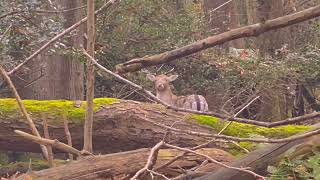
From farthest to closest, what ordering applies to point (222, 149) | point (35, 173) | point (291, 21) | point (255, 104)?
point (255, 104)
point (222, 149)
point (35, 173)
point (291, 21)

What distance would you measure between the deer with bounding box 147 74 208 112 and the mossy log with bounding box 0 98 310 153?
2.44 metres

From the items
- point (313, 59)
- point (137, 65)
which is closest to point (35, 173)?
point (137, 65)

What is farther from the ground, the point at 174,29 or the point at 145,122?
the point at 174,29

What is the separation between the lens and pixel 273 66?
12258 millimetres

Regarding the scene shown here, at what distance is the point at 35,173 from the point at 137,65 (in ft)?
9.11

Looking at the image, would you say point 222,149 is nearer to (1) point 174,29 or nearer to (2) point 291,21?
(2) point 291,21

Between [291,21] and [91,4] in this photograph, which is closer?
[291,21]

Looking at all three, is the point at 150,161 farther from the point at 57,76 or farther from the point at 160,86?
the point at 57,76

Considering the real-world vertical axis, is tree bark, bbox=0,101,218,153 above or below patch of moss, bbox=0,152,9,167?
above

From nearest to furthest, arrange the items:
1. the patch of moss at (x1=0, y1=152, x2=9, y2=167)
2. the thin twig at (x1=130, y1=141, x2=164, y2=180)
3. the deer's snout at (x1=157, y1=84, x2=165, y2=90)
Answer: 1. the thin twig at (x1=130, y1=141, x2=164, y2=180)
2. the deer's snout at (x1=157, y1=84, x2=165, y2=90)
3. the patch of moss at (x1=0, y1=152, x2=9, y2=167)

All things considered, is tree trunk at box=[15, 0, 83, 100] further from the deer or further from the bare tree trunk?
the bare tree trunk

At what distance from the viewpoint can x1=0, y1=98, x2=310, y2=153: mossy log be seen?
795 cm

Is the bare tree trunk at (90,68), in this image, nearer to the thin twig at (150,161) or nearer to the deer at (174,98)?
the thin twig at (150,161)

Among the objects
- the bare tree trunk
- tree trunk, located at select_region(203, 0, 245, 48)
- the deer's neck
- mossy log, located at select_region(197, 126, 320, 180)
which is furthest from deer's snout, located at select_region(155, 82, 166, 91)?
the bare tree trunk
